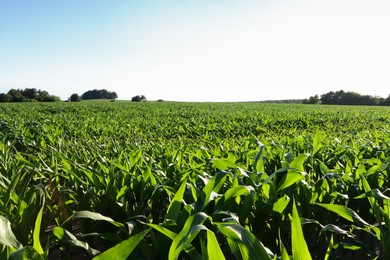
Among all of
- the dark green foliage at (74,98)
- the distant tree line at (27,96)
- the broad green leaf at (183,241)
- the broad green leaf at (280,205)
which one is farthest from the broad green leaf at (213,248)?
the dark green foliage at (74,98)

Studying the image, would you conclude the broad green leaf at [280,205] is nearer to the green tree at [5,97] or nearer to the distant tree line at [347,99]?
the green tree at [5,97]

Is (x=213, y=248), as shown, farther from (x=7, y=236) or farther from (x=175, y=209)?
(x=7, y=236)

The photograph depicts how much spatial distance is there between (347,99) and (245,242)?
89734mm

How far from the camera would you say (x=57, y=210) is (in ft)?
6.96

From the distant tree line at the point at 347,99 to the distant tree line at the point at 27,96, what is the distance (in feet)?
212

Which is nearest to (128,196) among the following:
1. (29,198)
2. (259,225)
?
(29,198)

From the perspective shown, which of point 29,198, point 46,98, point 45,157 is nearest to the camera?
point 29,198

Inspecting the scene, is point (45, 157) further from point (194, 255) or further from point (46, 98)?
point (46, 98)

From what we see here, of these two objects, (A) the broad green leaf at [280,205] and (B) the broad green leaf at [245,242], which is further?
(A) the broad green leaf at [280,205]

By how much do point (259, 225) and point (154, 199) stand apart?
2.44 feet

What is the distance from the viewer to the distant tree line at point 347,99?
261ft

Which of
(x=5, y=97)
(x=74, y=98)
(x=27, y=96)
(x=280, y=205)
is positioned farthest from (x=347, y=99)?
(x=280, y=205)

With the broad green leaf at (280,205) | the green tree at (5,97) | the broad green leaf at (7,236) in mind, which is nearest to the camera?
the broad green leaf at (7,236)

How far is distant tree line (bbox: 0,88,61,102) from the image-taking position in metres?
61.1
